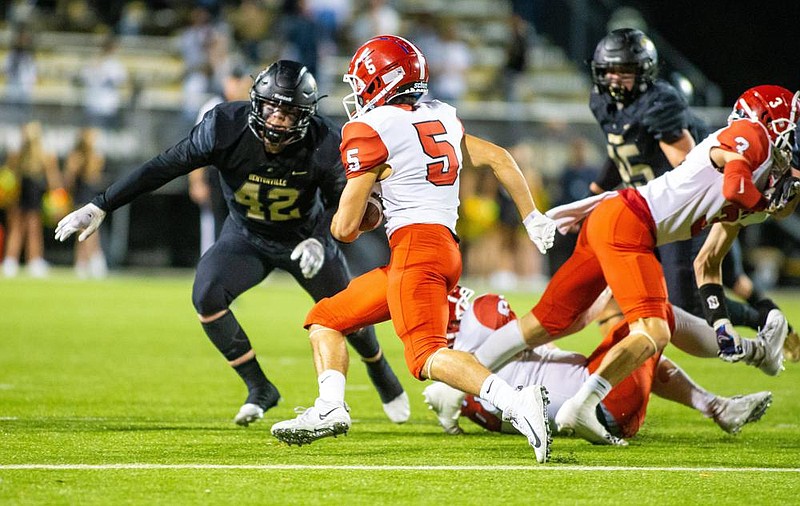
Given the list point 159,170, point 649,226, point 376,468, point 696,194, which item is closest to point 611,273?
point 649,226

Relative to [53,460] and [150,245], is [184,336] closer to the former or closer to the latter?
[53,460]

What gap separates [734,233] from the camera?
6012 millimetres

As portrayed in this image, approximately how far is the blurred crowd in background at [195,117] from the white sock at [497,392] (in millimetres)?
11756

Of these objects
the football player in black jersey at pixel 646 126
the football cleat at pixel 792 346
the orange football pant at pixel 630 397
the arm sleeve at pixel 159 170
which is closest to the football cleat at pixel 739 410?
the orange football pant at pixel 630 397

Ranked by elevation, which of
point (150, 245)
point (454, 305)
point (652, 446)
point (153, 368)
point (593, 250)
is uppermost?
point (593, 250)

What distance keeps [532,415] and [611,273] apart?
102cm

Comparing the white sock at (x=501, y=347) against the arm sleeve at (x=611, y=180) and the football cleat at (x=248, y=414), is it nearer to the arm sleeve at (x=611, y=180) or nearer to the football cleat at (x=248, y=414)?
the football cleat at (x=248, y=414)

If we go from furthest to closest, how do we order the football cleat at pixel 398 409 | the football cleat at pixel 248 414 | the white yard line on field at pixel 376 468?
the football cleat at pixel 398 409, the football cleat at pixel 248 414, the white yard line on field at pixel 376 468

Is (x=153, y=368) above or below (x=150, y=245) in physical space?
above

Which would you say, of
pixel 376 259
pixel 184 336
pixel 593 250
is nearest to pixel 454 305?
pixel 593 250

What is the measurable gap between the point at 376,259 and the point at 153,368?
853cm

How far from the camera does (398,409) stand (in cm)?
630

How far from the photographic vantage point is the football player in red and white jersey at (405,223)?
4973mm

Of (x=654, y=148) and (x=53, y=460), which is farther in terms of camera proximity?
(x=654, y=148)
